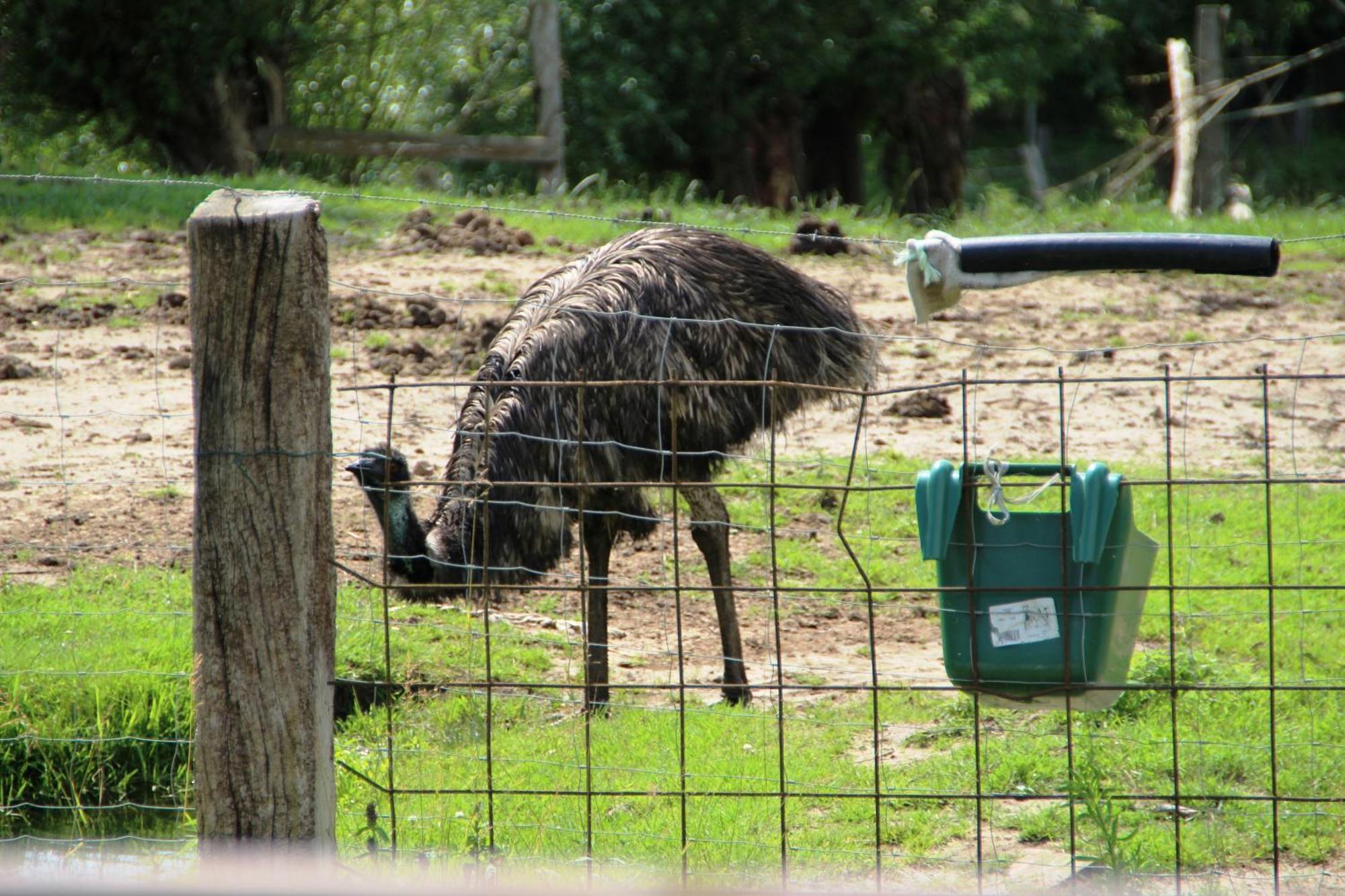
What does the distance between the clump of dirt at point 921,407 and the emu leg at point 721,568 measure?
2.25m

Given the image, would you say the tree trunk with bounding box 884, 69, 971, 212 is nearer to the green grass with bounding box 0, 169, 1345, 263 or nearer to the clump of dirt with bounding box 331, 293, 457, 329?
the green grass with bounding box 0, 169, 1345, 263

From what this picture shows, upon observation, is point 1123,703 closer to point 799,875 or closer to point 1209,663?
point 1209,663

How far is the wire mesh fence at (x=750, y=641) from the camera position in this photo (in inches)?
152

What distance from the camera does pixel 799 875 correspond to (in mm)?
3762

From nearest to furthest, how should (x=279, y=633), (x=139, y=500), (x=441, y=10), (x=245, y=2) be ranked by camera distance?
(x=279, y=633) → (x=139, y=500) → (x=245, y=2) → (x=441, y=10)

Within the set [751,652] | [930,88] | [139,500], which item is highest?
[930,88]

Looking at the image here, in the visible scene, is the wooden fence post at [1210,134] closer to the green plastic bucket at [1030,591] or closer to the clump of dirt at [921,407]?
the clump of dirt at [921,407]

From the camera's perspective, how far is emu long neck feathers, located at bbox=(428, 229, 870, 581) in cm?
530

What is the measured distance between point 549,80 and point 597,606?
962 cm

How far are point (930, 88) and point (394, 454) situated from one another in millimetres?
13244

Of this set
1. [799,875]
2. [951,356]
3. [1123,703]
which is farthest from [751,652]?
[951,356]

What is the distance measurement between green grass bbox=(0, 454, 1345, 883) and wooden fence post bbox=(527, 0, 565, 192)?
8.37 meters

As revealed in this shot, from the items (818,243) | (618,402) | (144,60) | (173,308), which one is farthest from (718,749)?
(144,60)

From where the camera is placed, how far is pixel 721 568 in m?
5.96
